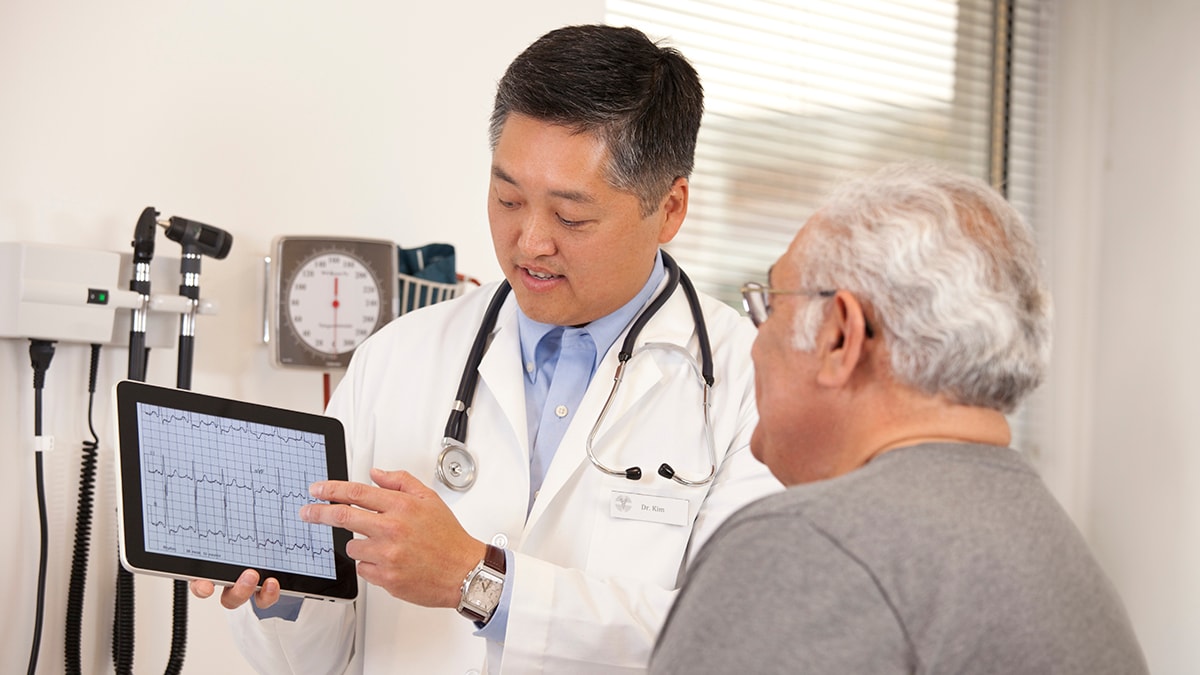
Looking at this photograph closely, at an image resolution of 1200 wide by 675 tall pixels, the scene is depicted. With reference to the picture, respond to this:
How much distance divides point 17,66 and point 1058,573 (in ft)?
5.38

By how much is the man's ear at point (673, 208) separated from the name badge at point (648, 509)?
38cm

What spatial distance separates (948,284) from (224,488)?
88 centimetres

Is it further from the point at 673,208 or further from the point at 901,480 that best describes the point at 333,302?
the point at 901,480

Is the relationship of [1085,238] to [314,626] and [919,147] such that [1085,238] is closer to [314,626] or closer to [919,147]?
[919,147]

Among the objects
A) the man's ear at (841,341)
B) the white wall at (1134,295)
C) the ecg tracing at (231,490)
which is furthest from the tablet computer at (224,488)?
the white wall at (1134,295)

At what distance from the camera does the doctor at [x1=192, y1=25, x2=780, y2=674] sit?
4.87ft

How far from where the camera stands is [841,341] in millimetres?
1005

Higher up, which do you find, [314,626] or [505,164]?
[505,164]

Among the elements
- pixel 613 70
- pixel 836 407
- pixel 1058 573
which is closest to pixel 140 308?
pixel 613 70

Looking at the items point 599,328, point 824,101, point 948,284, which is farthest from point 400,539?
point 824,101

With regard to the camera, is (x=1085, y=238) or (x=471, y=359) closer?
(x=471, y=359)

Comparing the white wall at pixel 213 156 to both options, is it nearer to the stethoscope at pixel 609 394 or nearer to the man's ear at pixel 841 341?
the stethoscope at pixel 609 394

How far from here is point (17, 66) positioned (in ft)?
5.82

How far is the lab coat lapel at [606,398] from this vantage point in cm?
154
